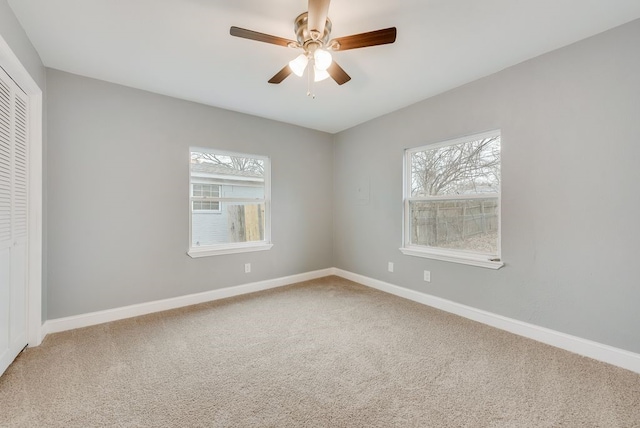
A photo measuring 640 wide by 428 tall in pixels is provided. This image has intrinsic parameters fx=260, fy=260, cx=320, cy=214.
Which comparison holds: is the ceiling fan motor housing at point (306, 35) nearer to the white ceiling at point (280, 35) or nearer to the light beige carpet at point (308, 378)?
the white ceiling at point (280, 35)

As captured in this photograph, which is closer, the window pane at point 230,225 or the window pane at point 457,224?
the window pane at point 457,224

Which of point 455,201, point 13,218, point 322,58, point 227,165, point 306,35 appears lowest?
point 13,218

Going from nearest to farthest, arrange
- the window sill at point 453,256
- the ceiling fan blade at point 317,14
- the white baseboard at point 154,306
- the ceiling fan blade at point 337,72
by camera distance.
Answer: the ceiling fan blade at point 317,14 → the ceiling fan blade at point 337,72 → the white baseboard at point 154,306 → the window sill at point 453,256

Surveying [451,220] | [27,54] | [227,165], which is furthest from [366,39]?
[27,54]

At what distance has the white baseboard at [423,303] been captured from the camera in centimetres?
193

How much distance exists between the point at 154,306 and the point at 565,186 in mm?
4081

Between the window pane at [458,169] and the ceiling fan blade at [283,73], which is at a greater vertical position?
the ceiling fan blade at [283,73]

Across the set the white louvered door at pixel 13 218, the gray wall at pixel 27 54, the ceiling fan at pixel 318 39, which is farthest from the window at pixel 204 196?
the ceiling fan at pixel 318 39

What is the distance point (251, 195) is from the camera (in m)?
3.69

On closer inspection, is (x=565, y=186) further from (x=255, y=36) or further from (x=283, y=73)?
(x=255, y=36)

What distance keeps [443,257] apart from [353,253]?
4.82 feet

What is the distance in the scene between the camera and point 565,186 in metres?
2.11

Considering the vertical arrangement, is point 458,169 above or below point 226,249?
above

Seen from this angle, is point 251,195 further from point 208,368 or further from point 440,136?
point 440,136
